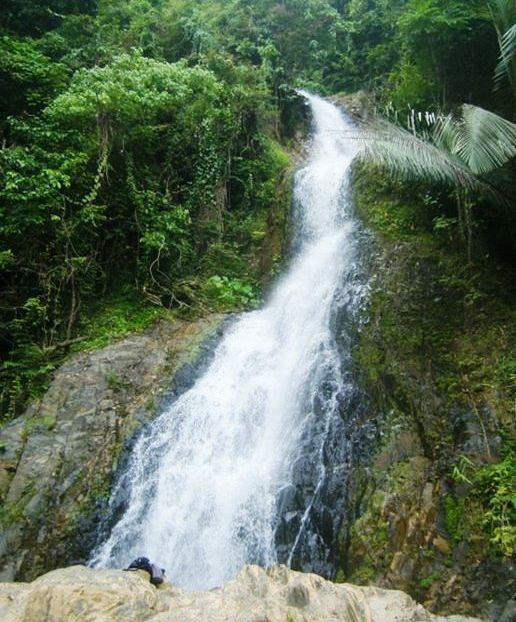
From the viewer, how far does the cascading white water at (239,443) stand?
225 inches

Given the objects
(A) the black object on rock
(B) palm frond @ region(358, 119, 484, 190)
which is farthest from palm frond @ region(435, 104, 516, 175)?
(A) the black object on rock

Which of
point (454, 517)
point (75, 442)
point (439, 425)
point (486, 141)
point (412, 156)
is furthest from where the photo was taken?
point (75, 442)

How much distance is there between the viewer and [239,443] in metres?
6.88

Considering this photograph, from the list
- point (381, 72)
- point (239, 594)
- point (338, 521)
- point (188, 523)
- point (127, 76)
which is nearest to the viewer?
point (239, 594)

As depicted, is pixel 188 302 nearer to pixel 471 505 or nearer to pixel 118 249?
pixel 118 249

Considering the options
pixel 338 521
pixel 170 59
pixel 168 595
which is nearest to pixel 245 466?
pixel 338 521

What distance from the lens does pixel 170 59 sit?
51.2ft

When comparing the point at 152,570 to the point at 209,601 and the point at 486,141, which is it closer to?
the point at 209,601

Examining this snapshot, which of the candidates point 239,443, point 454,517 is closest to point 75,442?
point 239,443

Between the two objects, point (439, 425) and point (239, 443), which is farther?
point (239, 443)

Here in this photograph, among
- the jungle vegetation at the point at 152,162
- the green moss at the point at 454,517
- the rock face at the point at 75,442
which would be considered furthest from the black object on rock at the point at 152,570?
the jungle vegetation at the point at 152,162

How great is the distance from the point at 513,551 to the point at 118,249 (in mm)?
9279

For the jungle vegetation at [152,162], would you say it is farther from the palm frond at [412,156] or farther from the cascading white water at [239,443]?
the cascading white water at [239,443]

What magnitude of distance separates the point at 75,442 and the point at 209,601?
4.45 m
